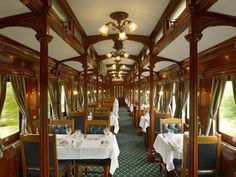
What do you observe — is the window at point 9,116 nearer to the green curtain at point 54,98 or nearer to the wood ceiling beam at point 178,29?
the green curtain at point 54,98

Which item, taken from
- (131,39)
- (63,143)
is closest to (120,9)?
(131,39)

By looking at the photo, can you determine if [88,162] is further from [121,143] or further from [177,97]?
[177,97]

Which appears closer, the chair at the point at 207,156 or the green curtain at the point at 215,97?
the chair at the point at 207,156

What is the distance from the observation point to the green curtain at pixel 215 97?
4680 millimetres

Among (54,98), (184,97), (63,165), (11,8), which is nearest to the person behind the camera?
(11,8)

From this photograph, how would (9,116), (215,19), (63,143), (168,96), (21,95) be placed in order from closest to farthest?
(215,19) → (63,143) → (9,116) → (21,95) → (168,96)

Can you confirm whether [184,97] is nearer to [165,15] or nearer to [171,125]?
[171,125]

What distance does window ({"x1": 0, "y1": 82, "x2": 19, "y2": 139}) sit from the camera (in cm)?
451

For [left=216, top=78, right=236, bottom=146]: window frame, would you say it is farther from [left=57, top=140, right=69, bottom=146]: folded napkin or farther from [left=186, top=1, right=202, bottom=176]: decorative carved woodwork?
[left=57, top=140, right=69, bottom=146]: folded napkin

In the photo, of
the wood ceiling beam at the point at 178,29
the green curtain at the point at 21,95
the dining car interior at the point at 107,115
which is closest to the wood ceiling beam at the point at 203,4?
the dining car interior at the point at 107,115

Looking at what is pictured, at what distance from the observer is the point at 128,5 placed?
4.36 metres

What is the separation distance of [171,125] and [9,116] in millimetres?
4468

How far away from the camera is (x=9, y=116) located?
4.81m

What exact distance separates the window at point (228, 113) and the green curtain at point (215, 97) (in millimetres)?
174
